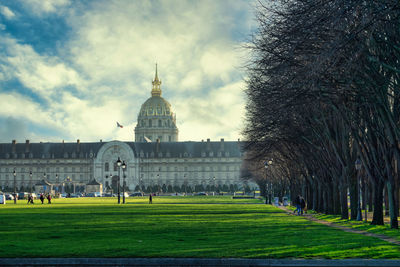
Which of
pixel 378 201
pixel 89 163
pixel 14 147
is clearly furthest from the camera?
pixel 14 147

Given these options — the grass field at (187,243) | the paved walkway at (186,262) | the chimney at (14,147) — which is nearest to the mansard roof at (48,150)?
the chimney at (14,147)

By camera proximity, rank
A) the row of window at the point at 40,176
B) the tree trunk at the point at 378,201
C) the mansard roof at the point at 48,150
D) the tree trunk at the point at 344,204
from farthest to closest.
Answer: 1. the mansard roof at the point at 48,150
2. the row of window at the point at 40,176
3. the tree trunk at the point at 344,204
4. the tree trunk at the point at 378,201

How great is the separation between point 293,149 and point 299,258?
35292mm

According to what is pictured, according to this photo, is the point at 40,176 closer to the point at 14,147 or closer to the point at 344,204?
the point at 14,147

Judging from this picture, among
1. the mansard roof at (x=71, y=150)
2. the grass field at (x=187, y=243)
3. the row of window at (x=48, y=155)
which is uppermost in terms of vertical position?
the mansard roof at (x=71, y=150)

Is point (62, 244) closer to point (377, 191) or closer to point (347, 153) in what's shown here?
point (377, 191)

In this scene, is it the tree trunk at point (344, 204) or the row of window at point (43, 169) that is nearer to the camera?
the tree trunk at point (344, 204)

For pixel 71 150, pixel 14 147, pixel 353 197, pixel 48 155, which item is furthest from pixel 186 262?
pixel 14 147

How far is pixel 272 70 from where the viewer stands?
23.8 m

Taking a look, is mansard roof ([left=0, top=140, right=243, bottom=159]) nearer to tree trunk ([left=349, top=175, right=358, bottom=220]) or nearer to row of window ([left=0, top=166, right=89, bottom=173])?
row of window ([left=0, top=166, right=89, bottom=173])

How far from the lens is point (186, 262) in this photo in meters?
15.2

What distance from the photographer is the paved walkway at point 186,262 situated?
15102 millimetres

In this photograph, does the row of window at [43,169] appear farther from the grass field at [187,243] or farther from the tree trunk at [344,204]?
the grass field at [187,243]

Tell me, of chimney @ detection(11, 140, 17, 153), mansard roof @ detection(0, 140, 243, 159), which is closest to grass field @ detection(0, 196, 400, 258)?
mansard roof @ detection(0, 140, 243, 159)
